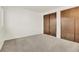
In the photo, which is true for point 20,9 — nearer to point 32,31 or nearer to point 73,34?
point 32,31

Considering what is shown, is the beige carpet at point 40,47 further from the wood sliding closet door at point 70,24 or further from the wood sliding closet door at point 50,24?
the wood sliding closet door at point 50,24

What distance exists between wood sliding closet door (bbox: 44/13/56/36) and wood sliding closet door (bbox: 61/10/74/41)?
74 centimetres

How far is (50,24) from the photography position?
6.48 m

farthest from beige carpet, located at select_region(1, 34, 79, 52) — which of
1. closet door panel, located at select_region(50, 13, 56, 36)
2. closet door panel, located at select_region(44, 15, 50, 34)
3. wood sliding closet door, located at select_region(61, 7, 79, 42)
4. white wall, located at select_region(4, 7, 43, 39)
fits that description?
closet door panel, located at select_region(44, 15, 50, 34)

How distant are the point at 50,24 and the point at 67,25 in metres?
1.61

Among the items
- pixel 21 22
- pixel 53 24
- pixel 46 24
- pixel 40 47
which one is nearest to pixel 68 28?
pixel 53 24

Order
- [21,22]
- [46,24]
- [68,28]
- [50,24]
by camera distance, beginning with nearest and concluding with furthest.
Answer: [68,28] < [21,22] < [50,24] < [46,24]

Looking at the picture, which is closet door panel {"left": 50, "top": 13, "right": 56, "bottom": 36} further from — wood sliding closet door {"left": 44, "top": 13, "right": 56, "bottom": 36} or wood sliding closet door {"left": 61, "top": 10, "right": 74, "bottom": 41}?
wood sliding closet door {"left": 61, "top": 10, "right": 74, "bottom": 41}

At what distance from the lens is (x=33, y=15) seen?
6.77 metres

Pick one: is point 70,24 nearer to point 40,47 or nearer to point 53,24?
point 53,24

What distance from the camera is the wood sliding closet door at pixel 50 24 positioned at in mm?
6016

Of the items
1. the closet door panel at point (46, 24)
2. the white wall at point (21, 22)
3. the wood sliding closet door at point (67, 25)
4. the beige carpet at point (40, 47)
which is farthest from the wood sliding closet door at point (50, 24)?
the beige carpet at point (40, 47)
